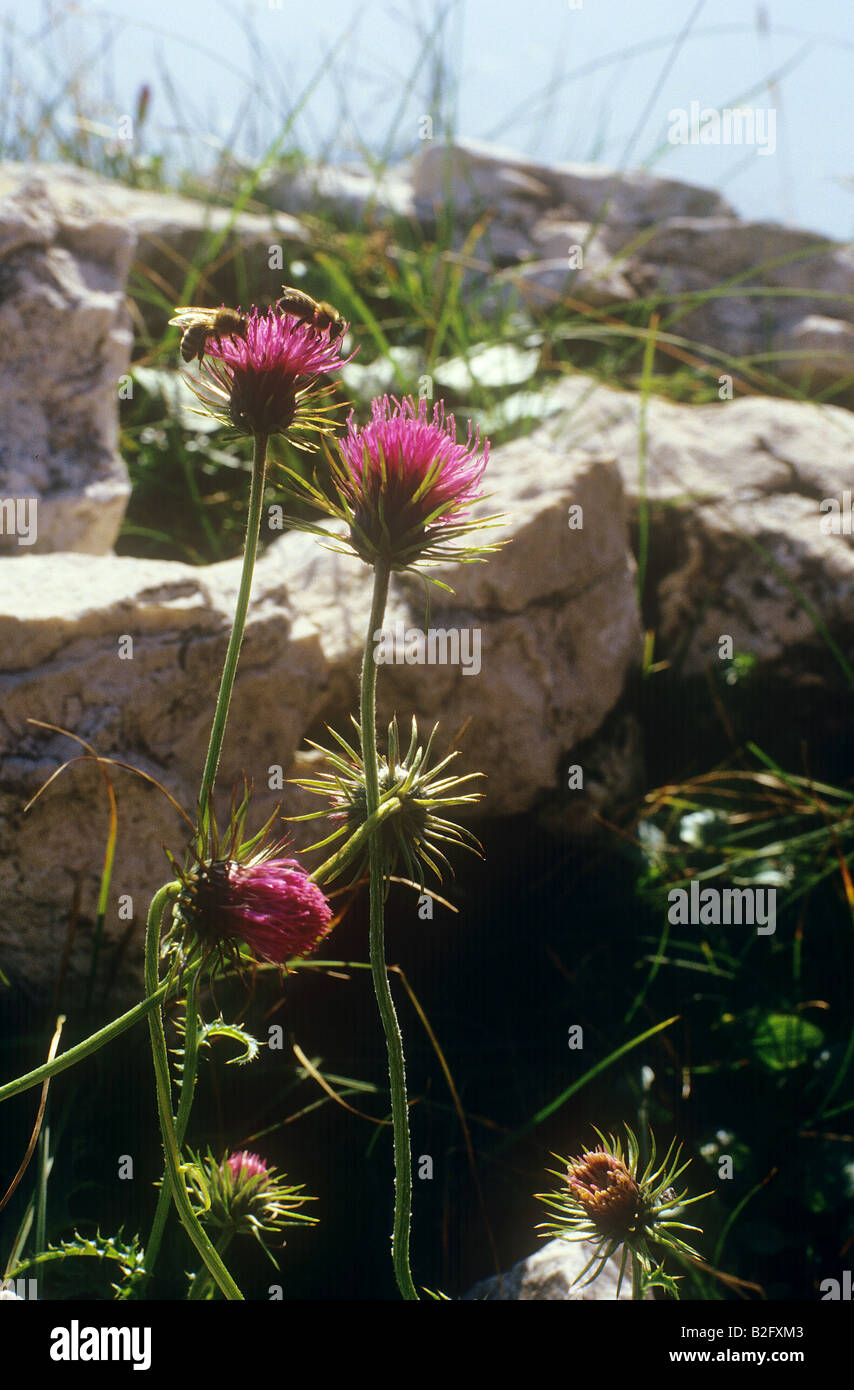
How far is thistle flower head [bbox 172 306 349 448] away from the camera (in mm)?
1314

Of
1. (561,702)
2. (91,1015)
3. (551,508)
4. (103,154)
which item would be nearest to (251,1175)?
(91,1015)

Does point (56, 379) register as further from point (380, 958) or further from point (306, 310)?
point (380, 958)

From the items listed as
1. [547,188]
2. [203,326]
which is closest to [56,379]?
[203,326]

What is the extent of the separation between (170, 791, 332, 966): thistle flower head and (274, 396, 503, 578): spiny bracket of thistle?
39cm

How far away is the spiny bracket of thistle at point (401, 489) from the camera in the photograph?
1.27 metres

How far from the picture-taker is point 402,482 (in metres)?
1.27

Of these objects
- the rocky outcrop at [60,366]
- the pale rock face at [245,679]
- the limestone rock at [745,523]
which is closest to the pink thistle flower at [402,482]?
the pale rock face at [245,679]

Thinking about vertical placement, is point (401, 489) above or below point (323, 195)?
below

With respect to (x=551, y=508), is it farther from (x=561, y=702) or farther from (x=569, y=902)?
(x=569, y=902)

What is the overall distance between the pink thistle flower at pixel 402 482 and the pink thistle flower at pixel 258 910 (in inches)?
A: 16.4

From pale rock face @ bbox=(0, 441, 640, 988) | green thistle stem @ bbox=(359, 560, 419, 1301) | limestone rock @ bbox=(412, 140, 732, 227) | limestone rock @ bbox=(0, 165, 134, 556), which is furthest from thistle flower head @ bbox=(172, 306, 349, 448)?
limestone rock @ bbox=(412, 140, 732, 227)

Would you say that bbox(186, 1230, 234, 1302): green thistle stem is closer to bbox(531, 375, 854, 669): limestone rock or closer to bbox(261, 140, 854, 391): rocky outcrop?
bbox(531, 375, 854, 669): limestone rock

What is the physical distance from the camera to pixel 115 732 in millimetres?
2160
